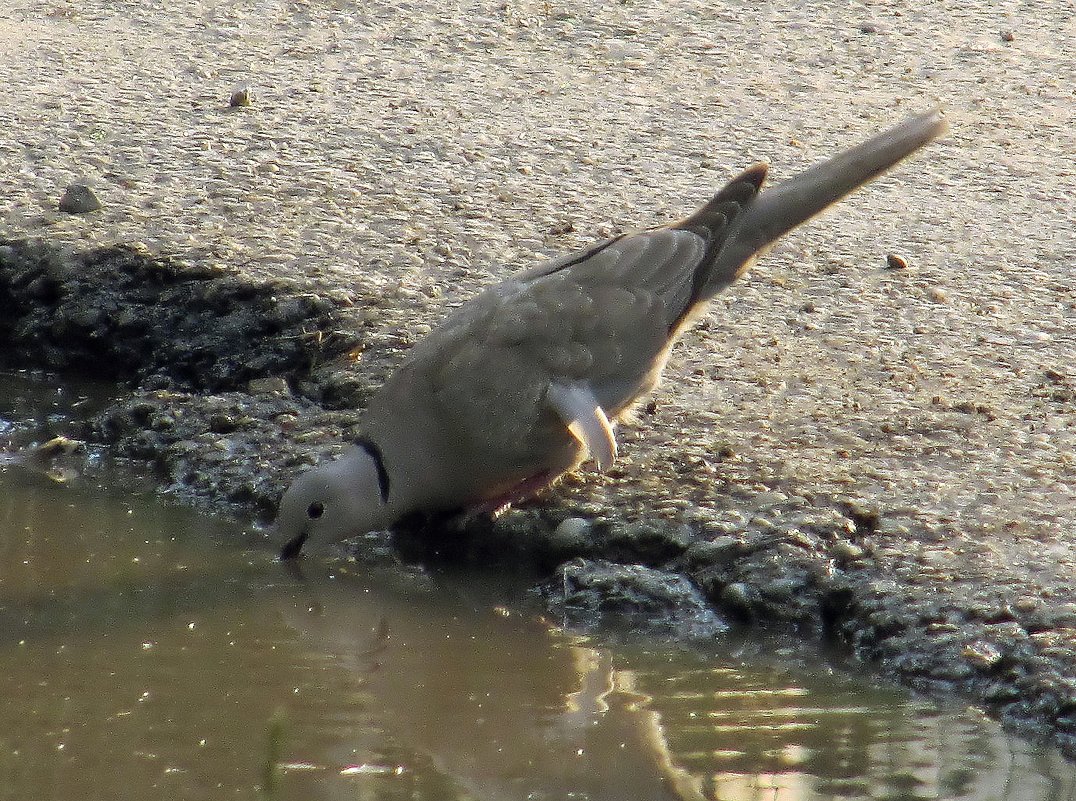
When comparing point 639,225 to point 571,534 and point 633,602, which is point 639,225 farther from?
point 633,602

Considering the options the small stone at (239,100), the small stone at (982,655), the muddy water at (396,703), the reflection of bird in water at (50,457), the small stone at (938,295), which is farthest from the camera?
the small stone at (239,100)

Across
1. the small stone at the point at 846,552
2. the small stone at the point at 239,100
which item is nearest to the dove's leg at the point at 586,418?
the small stone at the point at 846,552

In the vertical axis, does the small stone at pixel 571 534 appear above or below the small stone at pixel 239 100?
below

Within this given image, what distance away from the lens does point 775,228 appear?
4.50m

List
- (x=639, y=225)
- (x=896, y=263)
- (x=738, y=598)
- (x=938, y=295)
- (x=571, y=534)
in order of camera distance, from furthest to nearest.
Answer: (x=639, y=225) < (x=896, y=263) < (x=938, y=295) < (x=571, y=534) < (x=738, y=598)

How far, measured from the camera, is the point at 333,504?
12.5ft

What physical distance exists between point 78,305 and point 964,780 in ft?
10.2

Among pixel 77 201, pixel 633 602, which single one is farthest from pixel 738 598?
pixel 77 201

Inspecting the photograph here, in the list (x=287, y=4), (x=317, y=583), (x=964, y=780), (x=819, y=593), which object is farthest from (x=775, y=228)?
(x=287, y=4)

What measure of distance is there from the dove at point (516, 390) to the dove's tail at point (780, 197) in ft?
0.13

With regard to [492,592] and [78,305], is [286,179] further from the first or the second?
[492,592]

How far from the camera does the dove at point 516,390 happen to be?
3.86m

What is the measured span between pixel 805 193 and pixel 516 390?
1113 mm

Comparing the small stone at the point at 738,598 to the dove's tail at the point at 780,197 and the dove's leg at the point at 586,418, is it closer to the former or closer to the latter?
the dove's leg at the point at 586,418
